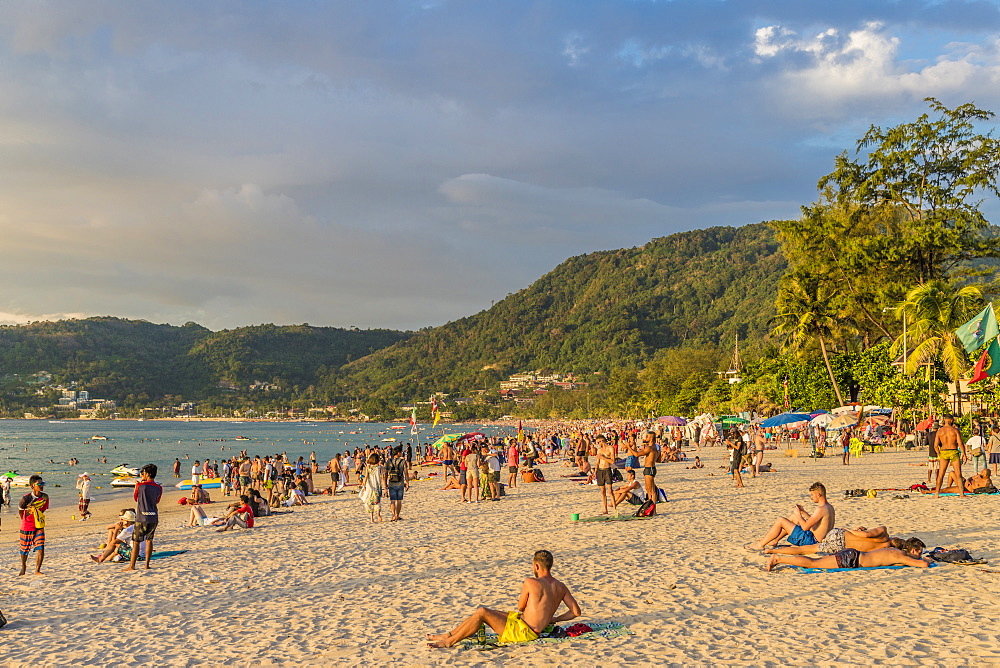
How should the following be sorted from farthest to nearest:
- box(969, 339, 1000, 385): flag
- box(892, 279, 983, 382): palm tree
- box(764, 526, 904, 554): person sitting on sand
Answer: box(892, 279, 983, 382): palm tree, box(969, 339, 1000, 385): flag, box(764, 526, 904, 554): person sitting on sand

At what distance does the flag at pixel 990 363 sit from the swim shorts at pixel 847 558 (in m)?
8.72

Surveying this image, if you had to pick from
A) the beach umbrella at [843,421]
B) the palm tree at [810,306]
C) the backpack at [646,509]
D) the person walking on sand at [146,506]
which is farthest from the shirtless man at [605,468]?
the palm tree at [810,306]

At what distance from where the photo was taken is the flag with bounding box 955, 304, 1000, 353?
1487 cm

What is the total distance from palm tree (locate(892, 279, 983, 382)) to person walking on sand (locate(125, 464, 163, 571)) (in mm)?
25900

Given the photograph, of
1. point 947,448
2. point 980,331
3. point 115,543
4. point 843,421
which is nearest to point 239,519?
point 115,543

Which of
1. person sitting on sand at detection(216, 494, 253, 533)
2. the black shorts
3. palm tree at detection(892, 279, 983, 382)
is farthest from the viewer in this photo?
palm tree at detection(892, 279, 983, 382)

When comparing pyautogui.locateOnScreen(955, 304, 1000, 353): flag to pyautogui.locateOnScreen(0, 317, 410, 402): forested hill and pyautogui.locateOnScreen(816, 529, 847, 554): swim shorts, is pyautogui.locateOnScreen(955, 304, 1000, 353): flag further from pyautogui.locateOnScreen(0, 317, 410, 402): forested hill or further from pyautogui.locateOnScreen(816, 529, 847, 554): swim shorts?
pyautogui.locateOnScreen(0, 317, 410, 402): forested hill

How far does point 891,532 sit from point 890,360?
27.1 meters

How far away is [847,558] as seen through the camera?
8.15 meters

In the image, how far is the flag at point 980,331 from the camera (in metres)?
14.9

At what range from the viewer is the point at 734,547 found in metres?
9.84

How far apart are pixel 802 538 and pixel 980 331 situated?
9.52 metres

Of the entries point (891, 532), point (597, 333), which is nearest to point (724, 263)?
point (597, 333)

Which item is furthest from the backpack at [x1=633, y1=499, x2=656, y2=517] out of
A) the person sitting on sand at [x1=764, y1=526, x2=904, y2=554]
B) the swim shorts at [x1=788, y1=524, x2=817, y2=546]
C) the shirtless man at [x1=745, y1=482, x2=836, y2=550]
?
the person sitting on sand at [x1=764, y1=526, x2=904, y2=554]
